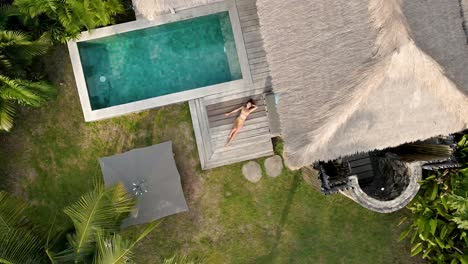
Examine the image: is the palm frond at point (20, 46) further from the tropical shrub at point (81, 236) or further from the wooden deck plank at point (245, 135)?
the wooden deck plank at point (245, 135)

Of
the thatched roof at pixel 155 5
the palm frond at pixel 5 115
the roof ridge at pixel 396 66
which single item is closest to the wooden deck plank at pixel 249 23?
the thatched roof at pixel 155 5

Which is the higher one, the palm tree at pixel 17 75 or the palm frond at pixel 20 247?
the palm tree at pixel 17 75

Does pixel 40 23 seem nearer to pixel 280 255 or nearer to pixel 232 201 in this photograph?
pixel 232 201

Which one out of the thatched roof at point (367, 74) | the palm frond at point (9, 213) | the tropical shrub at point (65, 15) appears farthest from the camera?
the tropical shrub at point (65, 15)

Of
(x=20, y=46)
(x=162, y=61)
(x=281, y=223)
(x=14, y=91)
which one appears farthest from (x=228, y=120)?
(x=20, y=46)

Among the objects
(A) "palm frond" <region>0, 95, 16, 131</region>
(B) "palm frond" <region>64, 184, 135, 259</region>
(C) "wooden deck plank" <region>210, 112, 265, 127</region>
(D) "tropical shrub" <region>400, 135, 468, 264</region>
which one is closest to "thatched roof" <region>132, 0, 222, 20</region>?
(C) "wooden deck plank" <region>210, 112, 265, 127</region>

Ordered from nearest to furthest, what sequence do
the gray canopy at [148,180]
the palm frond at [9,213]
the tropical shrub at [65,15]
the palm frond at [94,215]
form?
the palm frond at [94,215], the palm frond at [9,213], the tropical shrub at [65,15], the gray canopy at [148,180]

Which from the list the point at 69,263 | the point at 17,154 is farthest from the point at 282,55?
the point at 17,154
